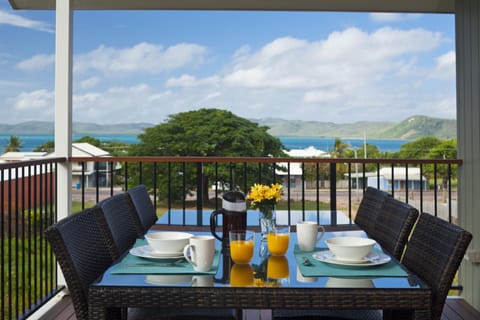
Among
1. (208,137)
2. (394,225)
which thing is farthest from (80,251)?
(208,137)

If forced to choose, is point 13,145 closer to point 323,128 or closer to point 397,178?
point 323,128

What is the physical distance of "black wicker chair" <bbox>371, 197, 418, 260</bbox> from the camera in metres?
1.97

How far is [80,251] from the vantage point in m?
1.65

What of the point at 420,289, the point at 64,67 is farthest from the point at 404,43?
the point at 420,289

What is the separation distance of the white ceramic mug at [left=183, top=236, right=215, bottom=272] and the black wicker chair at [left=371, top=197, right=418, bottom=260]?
2.30 ft

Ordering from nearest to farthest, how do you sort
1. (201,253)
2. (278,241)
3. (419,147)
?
(201,253), (278,241), (419,147)

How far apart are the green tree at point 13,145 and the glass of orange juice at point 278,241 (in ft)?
48.0

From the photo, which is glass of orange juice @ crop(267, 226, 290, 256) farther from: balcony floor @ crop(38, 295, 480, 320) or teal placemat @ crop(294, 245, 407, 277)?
balcony floor @ crop(38, 295, 480, 320)

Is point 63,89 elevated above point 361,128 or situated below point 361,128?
below

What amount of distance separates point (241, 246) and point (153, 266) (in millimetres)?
280

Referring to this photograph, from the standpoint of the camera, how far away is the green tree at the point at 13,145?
49.9 ft

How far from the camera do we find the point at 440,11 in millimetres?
4031

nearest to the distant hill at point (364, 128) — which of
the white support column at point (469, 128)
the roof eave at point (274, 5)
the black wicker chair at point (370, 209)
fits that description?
the roof eave at point (274, 5)

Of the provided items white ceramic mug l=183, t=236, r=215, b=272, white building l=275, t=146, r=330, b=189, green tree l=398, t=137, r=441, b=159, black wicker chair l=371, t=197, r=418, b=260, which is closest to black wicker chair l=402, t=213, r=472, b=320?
black wicker chair l=371, t=197, r=418, b=260
